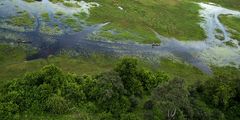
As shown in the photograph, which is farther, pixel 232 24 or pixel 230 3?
pixel 230 3

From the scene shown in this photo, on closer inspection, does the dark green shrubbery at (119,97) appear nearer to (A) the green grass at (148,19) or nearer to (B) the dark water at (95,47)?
(B) the dark water at (95,47)

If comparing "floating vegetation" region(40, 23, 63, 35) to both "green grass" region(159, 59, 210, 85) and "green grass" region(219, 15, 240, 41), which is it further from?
"green grass" region(219, 15, 240, 41)

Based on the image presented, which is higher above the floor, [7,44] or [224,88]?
[224,88]

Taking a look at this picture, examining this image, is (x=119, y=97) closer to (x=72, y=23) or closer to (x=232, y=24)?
(x=72, y=23)

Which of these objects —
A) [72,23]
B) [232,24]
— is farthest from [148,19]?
[232,24]

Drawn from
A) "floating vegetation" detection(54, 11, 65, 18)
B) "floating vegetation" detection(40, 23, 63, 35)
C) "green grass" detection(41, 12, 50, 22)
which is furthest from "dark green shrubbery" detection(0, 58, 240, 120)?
"floating vegetation" detection(54, 11, 65, 18)

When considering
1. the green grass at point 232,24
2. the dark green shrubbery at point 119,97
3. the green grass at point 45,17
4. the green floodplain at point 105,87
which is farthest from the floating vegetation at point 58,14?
the green grass at point 232,24

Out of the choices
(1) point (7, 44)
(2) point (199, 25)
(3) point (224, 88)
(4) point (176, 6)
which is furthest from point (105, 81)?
(4) point (176, 6)

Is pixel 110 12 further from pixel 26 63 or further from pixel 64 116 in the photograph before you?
pixel 64 116
